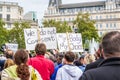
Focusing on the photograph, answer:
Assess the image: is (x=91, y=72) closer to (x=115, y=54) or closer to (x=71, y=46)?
(x=115, y=54)

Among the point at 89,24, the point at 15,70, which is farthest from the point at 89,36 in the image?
the point at 15,70

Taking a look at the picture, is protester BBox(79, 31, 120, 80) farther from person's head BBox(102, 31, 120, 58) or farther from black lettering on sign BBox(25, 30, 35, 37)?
black lettering on sign BBox(25, 30, 35, 37)

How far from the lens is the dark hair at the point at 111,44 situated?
384cm

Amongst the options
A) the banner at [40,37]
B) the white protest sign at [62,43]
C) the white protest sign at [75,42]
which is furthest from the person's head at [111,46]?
the white protest sign at [75,42]

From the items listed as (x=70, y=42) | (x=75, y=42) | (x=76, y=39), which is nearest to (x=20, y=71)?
(x=70, y=42)

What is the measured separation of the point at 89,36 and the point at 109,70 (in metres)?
76.1

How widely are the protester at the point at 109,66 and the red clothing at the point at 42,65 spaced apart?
12.3ft

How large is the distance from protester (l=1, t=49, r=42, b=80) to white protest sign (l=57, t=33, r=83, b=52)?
354 inches

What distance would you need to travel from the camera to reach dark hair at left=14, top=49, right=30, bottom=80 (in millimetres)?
5668

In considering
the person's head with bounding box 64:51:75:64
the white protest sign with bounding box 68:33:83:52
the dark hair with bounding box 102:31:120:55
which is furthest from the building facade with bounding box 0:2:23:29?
the dark hair with bounding box 102:31:120:55

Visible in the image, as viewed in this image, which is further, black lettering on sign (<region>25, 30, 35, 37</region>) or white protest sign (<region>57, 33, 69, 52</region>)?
white protest sign (<region>57, 33, 69, 52</region>)

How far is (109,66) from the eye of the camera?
3.77 metres

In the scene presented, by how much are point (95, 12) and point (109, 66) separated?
472 feet

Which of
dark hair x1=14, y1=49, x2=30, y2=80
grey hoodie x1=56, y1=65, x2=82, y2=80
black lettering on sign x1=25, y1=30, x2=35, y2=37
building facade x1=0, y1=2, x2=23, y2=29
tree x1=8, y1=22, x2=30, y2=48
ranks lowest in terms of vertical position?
tree x1=8, y1=22, x2=30, y2=48
